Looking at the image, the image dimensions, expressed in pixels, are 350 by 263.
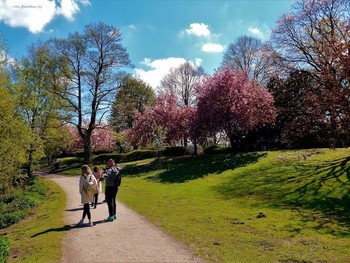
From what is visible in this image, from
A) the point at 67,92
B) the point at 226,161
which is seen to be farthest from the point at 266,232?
the point at 67,92

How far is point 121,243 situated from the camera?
8258 millimetres

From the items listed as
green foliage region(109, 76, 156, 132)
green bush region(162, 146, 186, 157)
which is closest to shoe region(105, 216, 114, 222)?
green bush region(162, 146, 186, 157)

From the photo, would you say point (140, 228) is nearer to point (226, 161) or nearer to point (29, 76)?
point (226, 161)

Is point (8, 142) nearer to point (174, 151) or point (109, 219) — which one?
point (109, 219)

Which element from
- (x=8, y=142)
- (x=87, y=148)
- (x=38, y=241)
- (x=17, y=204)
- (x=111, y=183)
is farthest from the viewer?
(x=87, y=148)

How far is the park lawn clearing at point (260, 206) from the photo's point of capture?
785cm

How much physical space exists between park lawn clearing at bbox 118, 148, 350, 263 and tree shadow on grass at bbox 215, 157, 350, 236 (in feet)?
0.09

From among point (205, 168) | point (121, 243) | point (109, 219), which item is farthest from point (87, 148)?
point (121, 243)

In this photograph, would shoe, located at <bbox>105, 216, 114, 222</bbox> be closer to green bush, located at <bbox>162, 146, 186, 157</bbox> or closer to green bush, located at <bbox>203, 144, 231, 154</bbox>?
green bush, located at <bbox>203, 144, 231, 154</bbox>

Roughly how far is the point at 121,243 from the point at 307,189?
10.1 meters

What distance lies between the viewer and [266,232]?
30.5 ft

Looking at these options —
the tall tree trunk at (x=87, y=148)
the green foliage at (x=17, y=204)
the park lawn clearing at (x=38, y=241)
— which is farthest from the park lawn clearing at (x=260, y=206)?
the tall tree trunk at (x=87, y=148)

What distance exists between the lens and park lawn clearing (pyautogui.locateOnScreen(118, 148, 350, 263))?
785 cm

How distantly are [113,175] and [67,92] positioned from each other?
28.8 metres
